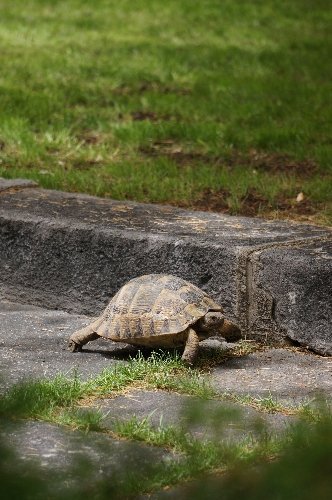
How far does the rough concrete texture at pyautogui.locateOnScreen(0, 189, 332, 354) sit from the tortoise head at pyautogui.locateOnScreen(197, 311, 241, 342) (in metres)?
0.24

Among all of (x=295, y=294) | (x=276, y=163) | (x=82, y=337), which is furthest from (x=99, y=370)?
(x=276, y=163)

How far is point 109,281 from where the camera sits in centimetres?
490

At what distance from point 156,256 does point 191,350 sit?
2.48ft

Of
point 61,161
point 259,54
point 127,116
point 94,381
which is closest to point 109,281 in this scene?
point 94,381

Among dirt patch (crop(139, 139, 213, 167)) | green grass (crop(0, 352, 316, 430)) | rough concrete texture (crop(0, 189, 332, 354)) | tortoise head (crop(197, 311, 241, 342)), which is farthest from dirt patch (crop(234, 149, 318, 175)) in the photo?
green grass (crop(0, 352, 316, 430))

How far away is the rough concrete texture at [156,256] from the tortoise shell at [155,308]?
28cm

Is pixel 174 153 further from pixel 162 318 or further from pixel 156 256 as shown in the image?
pixel 162 318

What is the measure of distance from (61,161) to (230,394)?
386cm

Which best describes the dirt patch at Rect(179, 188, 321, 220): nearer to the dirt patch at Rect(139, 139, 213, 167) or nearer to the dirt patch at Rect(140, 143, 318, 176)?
the dirt patch at Rect(140, 143, 318, 176)

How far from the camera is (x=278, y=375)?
4043mm

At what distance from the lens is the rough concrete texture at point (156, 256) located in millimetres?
4414

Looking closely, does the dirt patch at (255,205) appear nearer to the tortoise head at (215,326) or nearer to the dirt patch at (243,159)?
the dirt patch at (243,159)

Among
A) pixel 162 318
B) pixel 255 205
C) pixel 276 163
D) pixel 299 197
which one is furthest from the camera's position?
pixel 276 163

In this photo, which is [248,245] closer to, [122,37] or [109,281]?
[109,281]
